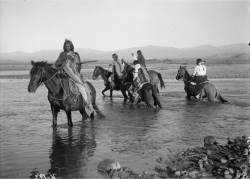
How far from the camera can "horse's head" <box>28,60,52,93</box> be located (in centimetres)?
850

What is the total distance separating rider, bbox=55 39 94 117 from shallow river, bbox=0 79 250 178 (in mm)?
1008

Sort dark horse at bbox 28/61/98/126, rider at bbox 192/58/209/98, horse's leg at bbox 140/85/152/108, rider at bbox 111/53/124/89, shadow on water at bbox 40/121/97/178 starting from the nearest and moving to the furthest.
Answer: shadow on water at bbox 40/121/97/178 < dark horse at bbox 28/61/98/126 < horse's leg at bbox 140/85/152/108 < rider at bbox 192/58/209/98 < rider at bbox 111/53/124/89

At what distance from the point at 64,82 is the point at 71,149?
2434 mm

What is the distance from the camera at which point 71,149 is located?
7383 millimetres

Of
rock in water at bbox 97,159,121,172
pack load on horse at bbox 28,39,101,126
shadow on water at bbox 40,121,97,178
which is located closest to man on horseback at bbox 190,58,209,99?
shadow on water at bbox 40,121,97,178

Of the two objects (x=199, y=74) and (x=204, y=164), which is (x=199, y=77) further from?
(x=204, y=164)

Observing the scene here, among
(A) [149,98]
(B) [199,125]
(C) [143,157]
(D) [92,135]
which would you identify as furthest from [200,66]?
(C) [143,157]

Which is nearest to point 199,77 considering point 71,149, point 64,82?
point 64,82

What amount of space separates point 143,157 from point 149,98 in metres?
6.81

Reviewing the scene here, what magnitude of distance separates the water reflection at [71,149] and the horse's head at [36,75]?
140cm

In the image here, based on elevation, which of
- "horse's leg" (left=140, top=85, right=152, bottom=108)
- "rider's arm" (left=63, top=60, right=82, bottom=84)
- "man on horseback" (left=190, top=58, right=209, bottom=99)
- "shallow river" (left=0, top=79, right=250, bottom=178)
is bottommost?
"shallow river" (left=0, top=79, right=250, bottom=178)

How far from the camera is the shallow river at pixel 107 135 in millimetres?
6344

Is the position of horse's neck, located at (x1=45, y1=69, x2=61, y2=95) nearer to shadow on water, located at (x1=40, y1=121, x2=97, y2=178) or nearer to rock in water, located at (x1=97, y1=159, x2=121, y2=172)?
shadow on water, located at (x1=40, y1=121, x2=97, y2=178)

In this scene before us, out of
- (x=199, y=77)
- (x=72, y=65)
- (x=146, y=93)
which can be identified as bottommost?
(x=146, y=93)
